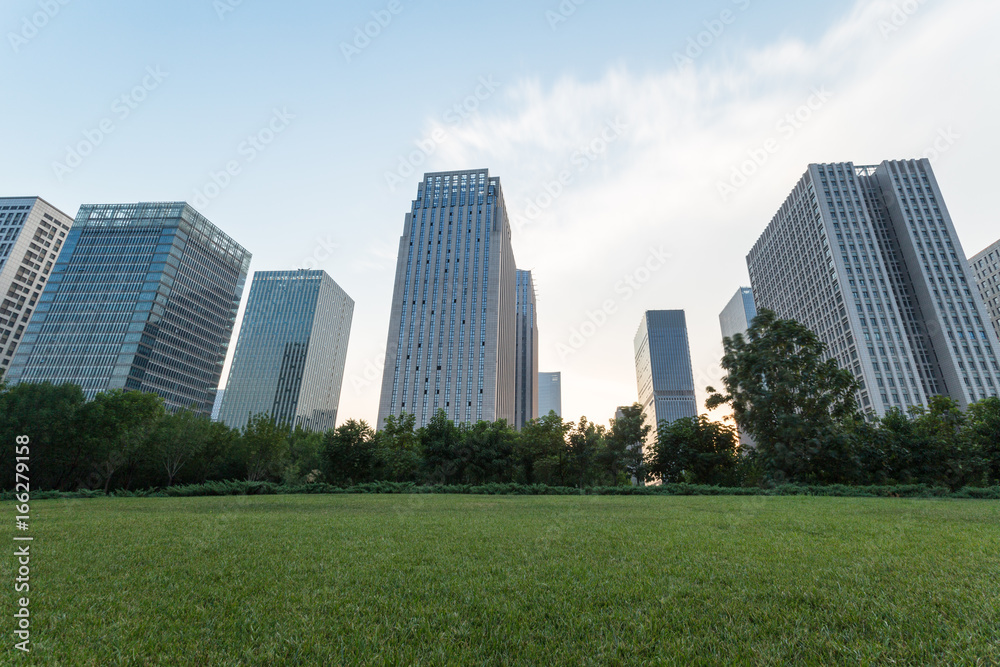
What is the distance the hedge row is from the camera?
23.4m

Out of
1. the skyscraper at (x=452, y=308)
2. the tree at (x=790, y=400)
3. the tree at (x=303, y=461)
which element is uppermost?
the skyscraper at (x=452, y=308)

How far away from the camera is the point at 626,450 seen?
40.5 m

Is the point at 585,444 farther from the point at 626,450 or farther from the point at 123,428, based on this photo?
the point at 123,428

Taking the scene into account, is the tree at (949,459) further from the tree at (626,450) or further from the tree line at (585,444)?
the tree at (626,450)

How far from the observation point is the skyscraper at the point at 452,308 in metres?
105

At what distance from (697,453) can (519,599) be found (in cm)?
3882

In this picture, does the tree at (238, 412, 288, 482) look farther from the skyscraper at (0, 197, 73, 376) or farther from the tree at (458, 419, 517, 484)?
the skyscraper at (0, 197, 73, 376)

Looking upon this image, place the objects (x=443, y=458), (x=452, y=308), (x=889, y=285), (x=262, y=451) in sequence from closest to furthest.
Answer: (x=262, y=451)
(x=443, y=458)
(x=889, y=285)
(x=452, y=308)

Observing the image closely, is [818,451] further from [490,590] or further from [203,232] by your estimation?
[203,232]

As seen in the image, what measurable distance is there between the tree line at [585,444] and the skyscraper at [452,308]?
53.8 metres

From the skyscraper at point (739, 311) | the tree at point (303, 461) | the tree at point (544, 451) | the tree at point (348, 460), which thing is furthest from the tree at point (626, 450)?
the skyscraper at point (739, 311)

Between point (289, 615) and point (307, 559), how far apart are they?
2.92 meters

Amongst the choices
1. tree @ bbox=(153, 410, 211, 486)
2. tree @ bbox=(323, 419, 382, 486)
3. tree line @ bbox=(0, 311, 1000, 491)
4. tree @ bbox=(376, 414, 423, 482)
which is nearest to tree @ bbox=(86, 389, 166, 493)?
tree line @ bbox=(0, 311, 1000, 491)

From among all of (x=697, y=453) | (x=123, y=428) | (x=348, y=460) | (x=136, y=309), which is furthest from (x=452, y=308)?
(x=136, y=309)
